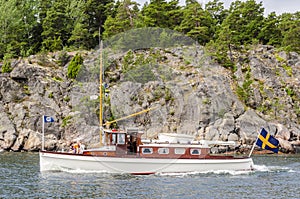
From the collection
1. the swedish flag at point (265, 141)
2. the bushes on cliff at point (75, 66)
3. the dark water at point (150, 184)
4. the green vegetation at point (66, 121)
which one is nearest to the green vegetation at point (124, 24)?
the bushes on cliff at point (75, 66)

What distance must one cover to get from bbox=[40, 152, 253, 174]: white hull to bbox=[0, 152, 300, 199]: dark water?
2.67ft

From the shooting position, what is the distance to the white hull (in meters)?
36.3

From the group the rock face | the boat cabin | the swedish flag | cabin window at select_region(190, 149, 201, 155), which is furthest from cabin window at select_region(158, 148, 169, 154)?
the rock face

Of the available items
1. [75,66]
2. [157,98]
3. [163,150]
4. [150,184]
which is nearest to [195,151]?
[163,150]

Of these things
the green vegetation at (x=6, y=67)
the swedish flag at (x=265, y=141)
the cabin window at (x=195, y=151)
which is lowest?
the cabin window at (x=195, y=151)

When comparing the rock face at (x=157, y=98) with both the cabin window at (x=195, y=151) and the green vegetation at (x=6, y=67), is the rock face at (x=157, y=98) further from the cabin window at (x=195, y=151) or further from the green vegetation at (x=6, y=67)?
the cabin window at (x=195, y=151)

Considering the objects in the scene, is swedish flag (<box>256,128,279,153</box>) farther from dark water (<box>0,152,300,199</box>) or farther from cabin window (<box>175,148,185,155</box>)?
cabin window (<box>175,148,185,155</box>)

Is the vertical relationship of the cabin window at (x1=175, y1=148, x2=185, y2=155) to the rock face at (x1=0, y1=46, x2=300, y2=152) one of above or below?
below

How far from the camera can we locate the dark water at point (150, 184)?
27641 mm

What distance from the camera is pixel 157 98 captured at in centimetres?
6594

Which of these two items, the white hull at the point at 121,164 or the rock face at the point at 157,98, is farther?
the rock face at the point at 157,98

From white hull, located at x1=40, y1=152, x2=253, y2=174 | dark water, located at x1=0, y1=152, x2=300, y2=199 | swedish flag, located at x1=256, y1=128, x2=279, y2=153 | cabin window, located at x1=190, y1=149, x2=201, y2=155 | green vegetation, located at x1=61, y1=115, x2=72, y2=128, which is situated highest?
green vegetation, located at x1=61, y1=115, x2=72, y2=128

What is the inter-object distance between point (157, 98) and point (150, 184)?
115ft

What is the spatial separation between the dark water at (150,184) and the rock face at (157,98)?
55.4 ft
